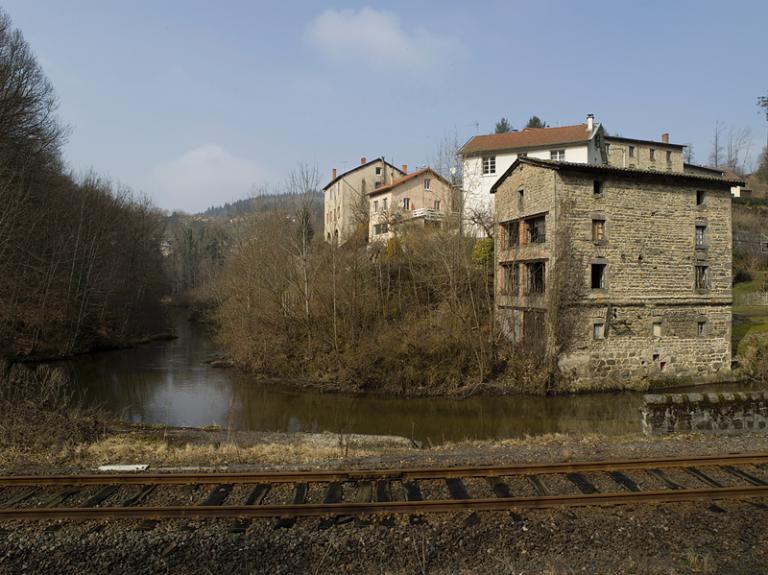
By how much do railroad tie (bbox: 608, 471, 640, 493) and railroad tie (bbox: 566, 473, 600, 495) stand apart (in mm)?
445

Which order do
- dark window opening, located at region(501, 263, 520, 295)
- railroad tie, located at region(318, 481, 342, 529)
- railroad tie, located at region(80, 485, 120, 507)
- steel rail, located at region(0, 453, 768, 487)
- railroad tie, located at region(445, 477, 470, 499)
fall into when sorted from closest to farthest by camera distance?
railroad tie, located at region(318, 481, 342, 529) < railroad tie, located at region(80, 485, 120, 507) < railroad tie, located at region(445, 477, 470, 499) < steel rail, located at region(0, 453, 768, 487) < dark window opening, located at region(501, 263, 520, 295)

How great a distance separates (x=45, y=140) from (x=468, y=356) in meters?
26.5

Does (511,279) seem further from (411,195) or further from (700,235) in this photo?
(411,195)

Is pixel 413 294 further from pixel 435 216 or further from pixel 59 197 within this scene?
pixel 59 197

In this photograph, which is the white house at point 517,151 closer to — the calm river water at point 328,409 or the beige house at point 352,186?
the beige house at point 352,186

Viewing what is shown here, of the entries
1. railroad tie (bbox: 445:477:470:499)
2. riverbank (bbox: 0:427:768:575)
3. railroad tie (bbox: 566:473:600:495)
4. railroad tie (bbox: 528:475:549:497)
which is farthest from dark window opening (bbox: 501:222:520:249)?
riverbank (bbox: 0:427:768:575)

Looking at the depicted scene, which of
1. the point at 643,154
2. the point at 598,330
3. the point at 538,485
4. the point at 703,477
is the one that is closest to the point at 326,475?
the point at 538,485

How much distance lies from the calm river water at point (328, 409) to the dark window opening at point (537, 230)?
6.96 m

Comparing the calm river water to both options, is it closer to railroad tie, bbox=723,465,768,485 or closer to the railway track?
railroad tie, bbox=723,465,768,485

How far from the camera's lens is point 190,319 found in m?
53.4

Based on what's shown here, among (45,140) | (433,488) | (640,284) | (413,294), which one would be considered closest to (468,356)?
(413,294)

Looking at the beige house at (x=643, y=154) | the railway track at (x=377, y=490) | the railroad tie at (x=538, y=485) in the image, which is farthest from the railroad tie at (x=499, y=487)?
the beige house at (x=643, y=154)

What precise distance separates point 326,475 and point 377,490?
807 mm

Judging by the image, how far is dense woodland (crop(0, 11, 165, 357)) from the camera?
25.4 m
